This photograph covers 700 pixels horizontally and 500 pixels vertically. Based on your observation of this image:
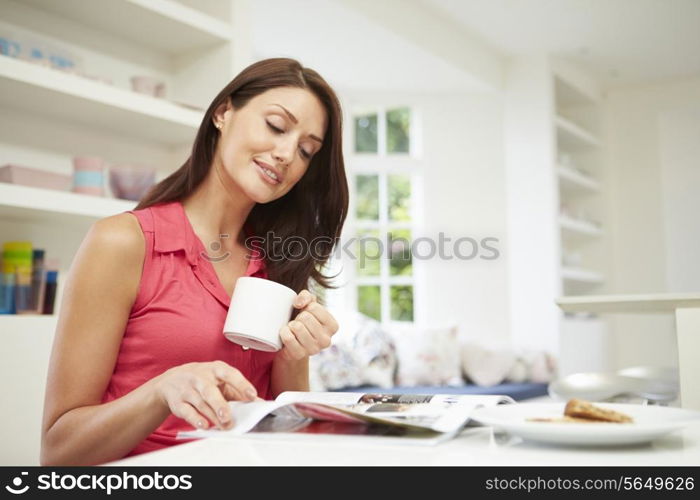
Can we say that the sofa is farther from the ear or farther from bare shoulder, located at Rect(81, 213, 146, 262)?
bare shoulder, located at Rect(81, 213, 146, 262)

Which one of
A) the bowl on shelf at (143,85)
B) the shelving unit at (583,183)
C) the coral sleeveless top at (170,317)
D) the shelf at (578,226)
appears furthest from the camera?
the shelving unit at (583,183)

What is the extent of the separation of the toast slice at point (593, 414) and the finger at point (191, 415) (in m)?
0.38

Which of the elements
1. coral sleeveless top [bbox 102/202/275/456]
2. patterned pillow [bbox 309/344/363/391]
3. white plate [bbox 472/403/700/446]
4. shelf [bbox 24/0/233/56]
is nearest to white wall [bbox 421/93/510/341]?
patterned pillow [bbox 309/344/363/391]

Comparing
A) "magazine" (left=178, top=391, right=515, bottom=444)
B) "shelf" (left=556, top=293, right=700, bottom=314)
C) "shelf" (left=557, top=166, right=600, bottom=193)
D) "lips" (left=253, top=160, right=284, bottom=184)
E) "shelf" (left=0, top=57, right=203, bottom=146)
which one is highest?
"shelf" (left=557, top=166, right=600, bottom=193)

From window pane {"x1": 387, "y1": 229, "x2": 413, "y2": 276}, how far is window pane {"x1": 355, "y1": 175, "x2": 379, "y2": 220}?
0.21 meters

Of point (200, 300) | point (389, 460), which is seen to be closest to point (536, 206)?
point (200, 300)

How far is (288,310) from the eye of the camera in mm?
1095

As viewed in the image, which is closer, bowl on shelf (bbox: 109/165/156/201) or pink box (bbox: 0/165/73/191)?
pink box (bbox: 0/165/73/191)

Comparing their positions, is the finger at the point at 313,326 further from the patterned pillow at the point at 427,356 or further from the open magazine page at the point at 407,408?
the patterned pillow at the point at 427,356

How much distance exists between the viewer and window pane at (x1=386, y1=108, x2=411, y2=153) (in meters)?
5.33

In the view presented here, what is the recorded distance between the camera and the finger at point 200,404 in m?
0.74

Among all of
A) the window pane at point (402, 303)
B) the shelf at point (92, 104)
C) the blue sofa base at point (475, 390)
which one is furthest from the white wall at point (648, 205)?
the shelf at point (92, 104)

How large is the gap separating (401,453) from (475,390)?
11.0ft
